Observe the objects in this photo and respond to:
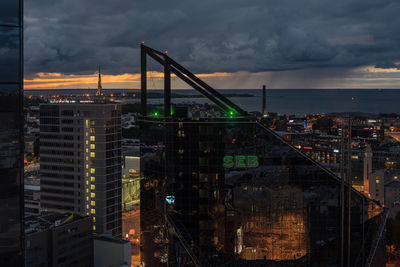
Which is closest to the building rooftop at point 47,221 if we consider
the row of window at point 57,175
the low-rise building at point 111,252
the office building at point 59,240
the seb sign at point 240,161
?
the office building at point 59,240

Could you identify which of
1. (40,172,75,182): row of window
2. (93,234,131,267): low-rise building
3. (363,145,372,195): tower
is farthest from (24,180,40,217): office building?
(363,145,372,195): tower

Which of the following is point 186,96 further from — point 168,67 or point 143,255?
point 143,255

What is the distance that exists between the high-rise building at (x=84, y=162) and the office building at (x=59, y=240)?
47.4 feet

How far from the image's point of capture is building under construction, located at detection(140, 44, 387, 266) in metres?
21.8

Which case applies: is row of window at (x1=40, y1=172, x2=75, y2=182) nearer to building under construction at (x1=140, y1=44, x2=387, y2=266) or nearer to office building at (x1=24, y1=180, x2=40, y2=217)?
office building at (x1=24, y1=180, x2=40, y2=217)

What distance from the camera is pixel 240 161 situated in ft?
75.7

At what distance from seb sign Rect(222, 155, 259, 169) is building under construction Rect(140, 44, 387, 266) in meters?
0.05

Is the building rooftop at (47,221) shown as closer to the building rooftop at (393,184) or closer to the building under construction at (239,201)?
the building under construction at (239,201)

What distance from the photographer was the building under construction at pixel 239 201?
71.6ft

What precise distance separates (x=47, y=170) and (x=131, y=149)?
18.7 m

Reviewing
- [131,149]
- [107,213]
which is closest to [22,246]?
[107,213]

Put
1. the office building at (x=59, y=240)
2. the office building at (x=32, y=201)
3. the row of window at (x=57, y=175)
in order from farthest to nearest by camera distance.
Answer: the office building at (x=32, y=201)
the row of window at (x=57, y=175)
the office building at (x=59, y=240)

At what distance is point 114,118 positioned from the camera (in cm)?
4491

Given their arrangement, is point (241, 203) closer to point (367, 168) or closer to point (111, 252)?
point (111, 252)
